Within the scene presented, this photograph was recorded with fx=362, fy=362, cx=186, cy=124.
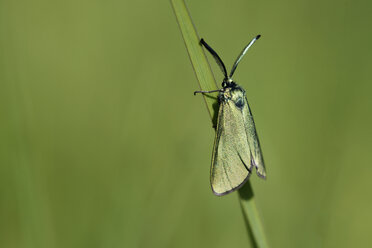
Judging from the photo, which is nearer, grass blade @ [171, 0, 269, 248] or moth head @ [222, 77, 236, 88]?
grass blade @ [171, 0, 269, 248]

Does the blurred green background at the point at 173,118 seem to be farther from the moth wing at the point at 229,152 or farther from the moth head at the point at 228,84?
the moth head at the point at 228,84

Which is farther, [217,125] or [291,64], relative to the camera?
[291,64]

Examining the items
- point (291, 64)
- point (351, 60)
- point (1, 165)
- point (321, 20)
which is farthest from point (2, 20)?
point (321, 20)

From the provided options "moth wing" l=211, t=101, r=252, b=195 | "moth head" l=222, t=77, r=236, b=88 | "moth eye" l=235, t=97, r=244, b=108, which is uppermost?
"moth head" l=222, t=77, r=236, b=88

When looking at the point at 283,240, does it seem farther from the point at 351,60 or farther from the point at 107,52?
the point at 107,52

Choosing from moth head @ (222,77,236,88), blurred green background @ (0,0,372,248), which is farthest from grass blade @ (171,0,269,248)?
blurred green background @ (0,0,372,248)

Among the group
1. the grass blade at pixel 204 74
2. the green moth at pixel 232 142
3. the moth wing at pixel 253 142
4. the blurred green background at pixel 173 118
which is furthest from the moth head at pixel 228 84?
the blurred green background at pixel 173 118

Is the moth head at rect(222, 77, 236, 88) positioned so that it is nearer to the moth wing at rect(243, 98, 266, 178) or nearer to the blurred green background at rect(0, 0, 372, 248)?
the moth wing at rect(243, 98, 266, 178)
